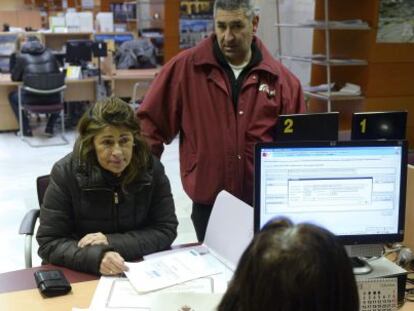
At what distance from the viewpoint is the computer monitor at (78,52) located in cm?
709

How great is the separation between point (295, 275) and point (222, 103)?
1.64m

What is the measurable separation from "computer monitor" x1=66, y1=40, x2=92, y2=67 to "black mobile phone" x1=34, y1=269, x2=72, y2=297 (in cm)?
575

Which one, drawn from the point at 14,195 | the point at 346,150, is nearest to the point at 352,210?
the point at 346,150

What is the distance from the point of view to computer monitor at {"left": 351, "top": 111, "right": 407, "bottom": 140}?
5.90ft

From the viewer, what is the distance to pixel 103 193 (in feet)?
6.28

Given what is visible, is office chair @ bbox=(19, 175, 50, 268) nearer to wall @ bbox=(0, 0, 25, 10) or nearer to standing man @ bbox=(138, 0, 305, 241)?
standing man @ bbox=(138, 0, 305, 241)

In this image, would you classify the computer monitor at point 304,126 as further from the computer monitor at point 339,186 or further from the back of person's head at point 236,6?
the back of person's head at point 236,6

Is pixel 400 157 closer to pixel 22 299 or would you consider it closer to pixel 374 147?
pixel 374 147

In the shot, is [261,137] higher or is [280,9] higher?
[280,9]

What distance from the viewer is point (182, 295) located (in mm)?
1571

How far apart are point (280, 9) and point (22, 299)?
16.1 ft

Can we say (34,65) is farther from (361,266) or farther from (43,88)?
(361,266)

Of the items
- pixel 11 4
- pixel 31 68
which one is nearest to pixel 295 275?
pixel 31 68

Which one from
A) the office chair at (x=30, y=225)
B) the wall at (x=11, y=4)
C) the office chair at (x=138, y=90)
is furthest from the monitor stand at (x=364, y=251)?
the wall at (x=11, y=4)
